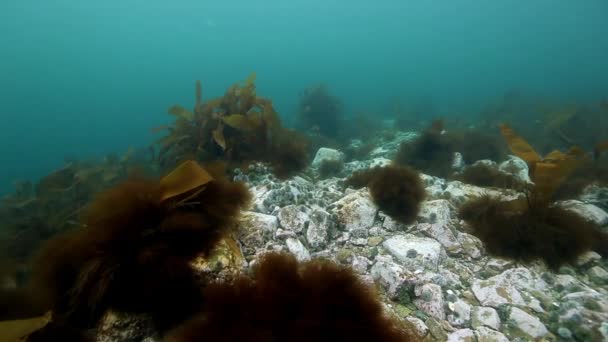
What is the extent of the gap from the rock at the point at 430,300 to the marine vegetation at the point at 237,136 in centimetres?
272

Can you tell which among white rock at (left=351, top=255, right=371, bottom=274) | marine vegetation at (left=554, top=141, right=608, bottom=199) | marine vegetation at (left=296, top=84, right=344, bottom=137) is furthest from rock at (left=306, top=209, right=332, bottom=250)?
marine vegetation at (left=296, top=84, right=344, bottom=137)

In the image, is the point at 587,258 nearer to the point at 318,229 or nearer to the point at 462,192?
the point at 462,192

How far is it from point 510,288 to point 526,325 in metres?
0.43

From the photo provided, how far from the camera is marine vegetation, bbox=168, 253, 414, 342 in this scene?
1.60 metres

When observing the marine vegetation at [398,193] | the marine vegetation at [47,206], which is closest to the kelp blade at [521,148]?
the marine vegetation at [398,193]

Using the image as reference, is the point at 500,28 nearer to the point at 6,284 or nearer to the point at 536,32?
the point at 536,32

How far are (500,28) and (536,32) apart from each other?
55.0 ft

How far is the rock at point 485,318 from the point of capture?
2.16 meters

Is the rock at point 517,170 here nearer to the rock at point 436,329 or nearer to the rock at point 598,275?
the rock at point 598,275

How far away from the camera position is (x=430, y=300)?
7.61 ft

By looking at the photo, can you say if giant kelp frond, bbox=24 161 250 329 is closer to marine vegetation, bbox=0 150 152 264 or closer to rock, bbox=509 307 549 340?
marine vegetation, bbox=0 150 152 264

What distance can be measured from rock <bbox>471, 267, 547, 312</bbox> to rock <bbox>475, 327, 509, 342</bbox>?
0.34m

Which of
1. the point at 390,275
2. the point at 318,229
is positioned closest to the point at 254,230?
the point at 318,229

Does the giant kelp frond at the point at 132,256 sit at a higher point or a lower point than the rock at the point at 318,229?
higher
